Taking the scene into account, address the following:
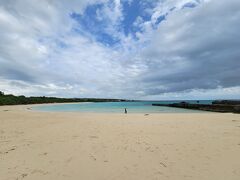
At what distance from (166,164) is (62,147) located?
372cm

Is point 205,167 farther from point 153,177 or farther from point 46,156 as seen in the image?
point 46,156

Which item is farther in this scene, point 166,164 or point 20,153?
point 20,153

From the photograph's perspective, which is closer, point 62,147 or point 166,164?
point 166,164

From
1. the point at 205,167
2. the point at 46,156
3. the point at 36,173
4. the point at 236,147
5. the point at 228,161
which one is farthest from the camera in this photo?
the point at 236,147

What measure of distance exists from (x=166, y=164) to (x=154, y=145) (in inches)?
68.4

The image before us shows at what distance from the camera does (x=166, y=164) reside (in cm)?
442

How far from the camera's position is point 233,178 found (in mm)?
3650

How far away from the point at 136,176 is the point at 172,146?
2.69 meters

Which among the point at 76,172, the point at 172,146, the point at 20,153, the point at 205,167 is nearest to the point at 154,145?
the point at 172,146

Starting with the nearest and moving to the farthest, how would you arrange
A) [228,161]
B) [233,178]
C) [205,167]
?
[233,178]
[205,167]
[228,161]

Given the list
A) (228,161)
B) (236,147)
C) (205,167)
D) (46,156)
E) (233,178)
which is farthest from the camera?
(236,147)

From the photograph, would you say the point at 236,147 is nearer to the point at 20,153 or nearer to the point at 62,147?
the point at 62,147

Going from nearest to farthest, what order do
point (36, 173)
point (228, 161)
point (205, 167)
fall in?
point (36, 173), point (205, 167), point (228, 161)

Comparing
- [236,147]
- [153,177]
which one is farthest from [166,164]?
[236,147]
